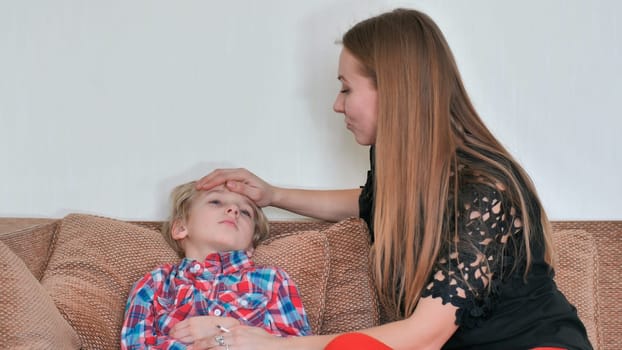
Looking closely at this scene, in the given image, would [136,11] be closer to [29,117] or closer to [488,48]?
[29,117]

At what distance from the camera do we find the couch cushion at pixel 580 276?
6.82 ft

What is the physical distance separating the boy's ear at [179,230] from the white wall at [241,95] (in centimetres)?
32

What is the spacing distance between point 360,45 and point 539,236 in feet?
2.00

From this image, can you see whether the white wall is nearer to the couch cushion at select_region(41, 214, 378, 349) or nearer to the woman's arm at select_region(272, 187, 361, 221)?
the woman's arm at select_region(272, 187, 361, 221)

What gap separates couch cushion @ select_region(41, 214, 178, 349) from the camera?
1.85 metres

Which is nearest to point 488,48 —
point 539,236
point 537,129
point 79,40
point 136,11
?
point 537,129

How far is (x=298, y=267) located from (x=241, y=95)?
64cm

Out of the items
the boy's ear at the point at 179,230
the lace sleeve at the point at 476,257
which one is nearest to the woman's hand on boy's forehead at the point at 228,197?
the boy's ear at the point at 179,230

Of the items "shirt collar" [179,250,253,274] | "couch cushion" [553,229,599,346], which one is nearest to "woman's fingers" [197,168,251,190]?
"shirt collar" [179,250,253,274]

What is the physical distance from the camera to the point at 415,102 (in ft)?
5.84

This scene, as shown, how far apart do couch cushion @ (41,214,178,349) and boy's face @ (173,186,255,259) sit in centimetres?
10

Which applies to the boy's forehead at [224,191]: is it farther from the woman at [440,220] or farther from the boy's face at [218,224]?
the woman at [440,220]

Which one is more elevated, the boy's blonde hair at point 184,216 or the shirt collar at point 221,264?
the boy's blonde hair at point 184,216

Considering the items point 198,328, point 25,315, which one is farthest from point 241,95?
point 25,315
